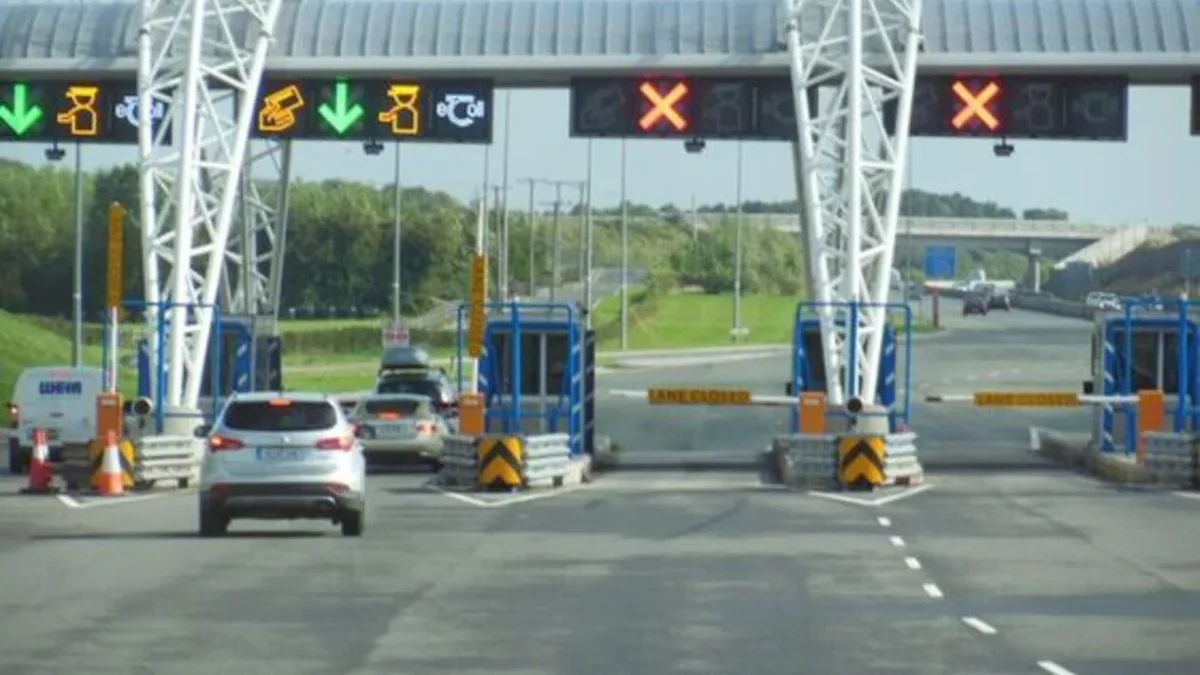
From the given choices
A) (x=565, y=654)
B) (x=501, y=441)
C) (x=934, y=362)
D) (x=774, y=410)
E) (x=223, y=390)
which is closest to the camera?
(x=565, y=654)

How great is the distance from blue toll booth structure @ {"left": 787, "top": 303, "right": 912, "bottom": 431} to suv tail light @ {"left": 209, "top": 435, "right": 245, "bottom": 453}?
54.8 feet

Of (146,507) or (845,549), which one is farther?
(146,507)

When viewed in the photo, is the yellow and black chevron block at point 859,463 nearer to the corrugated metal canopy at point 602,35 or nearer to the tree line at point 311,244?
the corrugated metal canopy at point 602,35

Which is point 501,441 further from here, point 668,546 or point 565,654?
point 565,654

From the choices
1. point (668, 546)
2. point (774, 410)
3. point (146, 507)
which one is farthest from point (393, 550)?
point (774, 410)

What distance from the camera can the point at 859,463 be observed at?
4028 centimetres

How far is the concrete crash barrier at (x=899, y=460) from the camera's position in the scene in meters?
41.0

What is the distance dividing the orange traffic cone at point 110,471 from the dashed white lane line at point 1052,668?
21.8 m

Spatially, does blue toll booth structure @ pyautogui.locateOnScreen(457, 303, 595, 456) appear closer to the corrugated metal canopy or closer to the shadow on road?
the corrugated metal canopy

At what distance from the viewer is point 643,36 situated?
4959 centimetres

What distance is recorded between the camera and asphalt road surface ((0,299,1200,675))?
1802cm

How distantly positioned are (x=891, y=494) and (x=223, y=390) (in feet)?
56.8

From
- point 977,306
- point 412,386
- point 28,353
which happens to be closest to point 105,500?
point 412,386

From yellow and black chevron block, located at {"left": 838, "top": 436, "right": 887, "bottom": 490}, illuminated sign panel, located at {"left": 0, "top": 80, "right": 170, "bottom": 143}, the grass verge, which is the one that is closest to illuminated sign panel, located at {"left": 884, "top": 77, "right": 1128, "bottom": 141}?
yellow and black chevron block, located at {"left": 838, "top": 436, "right": 887, "bottom": 490}
